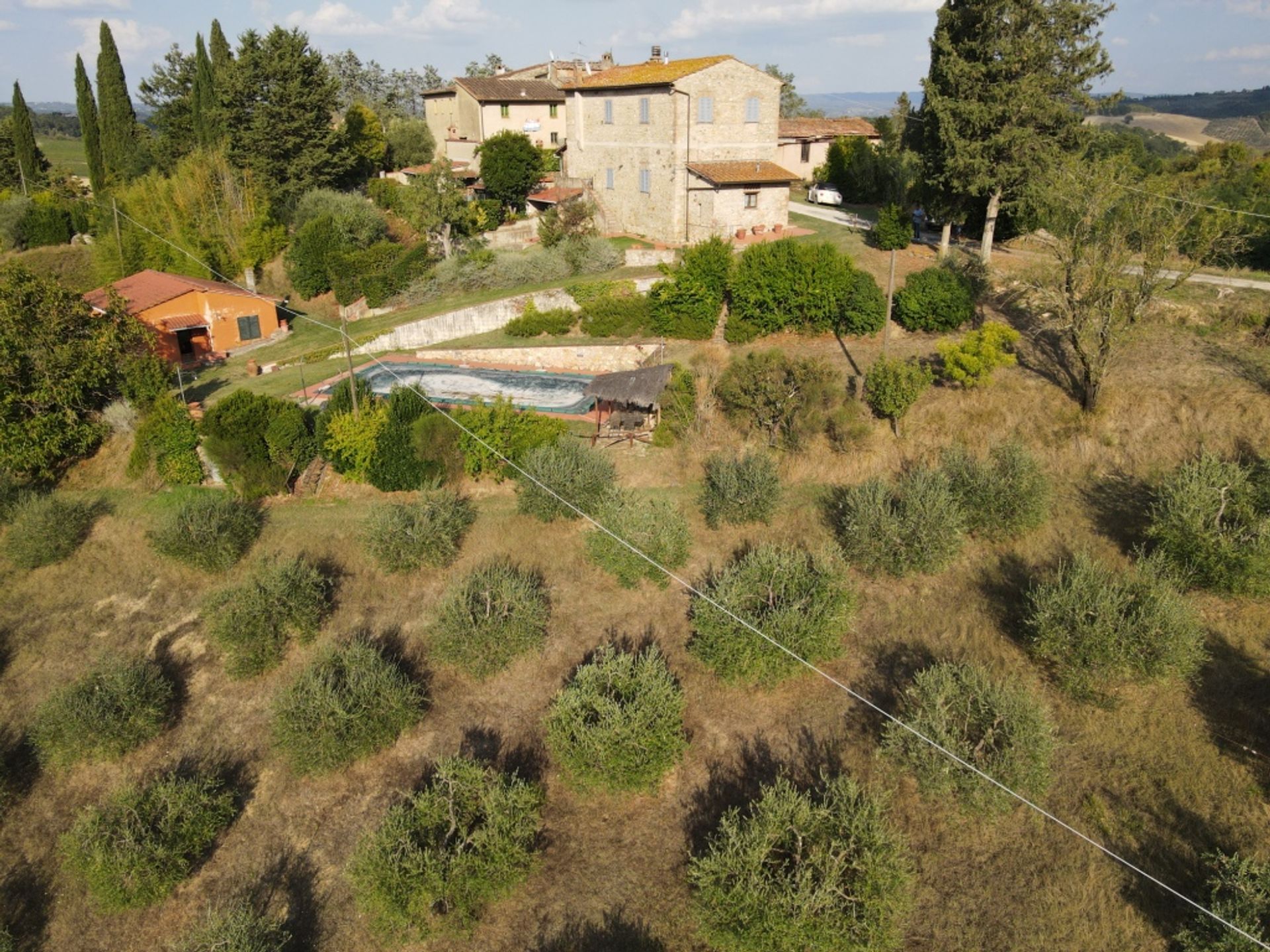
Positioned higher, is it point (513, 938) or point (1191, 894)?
point (1191, 894)

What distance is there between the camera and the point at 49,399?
81.2 feet

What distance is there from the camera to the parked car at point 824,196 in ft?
151

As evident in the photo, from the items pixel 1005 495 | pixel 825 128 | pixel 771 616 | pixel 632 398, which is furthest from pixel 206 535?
pixel 825 128

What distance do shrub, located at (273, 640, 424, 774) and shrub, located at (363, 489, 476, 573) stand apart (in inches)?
163

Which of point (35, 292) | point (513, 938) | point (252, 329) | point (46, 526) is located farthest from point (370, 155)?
point (513, 938)

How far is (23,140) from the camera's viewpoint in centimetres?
6056

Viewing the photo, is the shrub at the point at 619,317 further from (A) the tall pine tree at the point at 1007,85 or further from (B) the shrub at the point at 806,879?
(B) the shrub at the point at 806,879

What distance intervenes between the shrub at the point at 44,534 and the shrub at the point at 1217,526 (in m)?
27.0

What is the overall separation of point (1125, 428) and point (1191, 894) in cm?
1284

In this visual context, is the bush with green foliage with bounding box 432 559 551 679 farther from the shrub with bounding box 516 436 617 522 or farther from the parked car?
the parked car

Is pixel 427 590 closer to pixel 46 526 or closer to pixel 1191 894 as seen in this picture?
pixel 46 526

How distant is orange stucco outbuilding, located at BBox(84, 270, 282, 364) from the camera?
110 feet

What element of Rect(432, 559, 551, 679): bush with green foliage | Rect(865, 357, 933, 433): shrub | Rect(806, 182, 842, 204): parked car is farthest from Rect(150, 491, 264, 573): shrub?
Rect(806, 182, 842, 204): parked car

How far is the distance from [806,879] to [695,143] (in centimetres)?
3281
